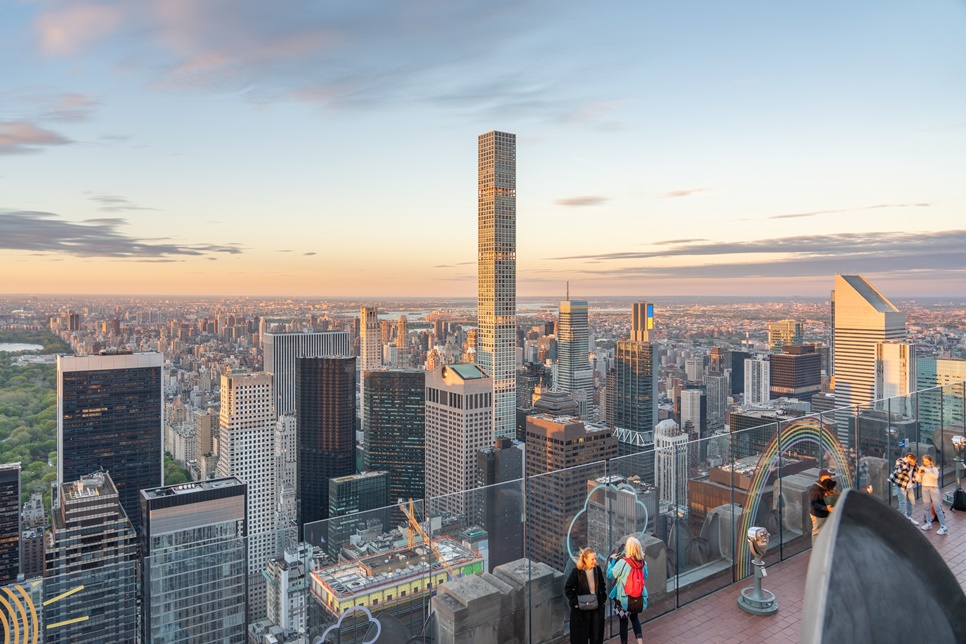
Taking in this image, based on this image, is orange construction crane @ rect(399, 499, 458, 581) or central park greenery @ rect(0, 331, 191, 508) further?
central park greenery @ rect(0, 331, 191, 508)

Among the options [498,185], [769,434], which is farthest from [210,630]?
[498,185]

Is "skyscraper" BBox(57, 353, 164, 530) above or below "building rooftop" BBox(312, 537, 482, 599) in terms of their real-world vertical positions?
below

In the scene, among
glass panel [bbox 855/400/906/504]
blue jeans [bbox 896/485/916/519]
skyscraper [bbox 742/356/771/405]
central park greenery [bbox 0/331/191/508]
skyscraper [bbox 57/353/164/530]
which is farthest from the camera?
skyscraper [bbox 742/356/771/405]

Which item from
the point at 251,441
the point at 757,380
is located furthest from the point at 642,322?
the point at 251,441

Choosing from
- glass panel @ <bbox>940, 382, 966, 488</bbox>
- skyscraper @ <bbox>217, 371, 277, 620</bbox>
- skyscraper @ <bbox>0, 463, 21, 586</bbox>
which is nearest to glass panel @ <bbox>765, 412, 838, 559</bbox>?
glass panel @ <bbox>940, 382, 966, 488</bbox>

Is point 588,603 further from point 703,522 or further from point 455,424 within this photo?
point 455,424

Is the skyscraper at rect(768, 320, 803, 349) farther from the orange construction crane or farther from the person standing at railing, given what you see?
the orange construction crane
